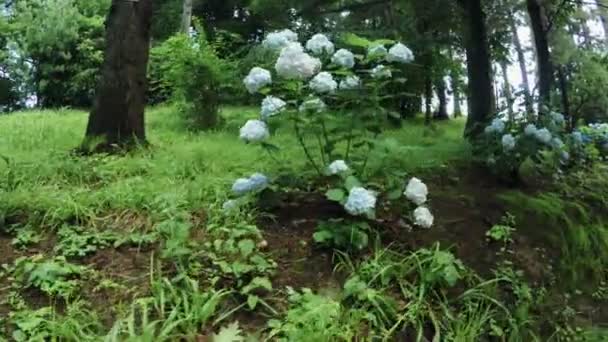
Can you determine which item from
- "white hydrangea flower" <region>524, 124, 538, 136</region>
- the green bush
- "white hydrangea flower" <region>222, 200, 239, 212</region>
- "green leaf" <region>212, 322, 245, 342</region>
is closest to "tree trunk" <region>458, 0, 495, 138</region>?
"white hydrangea flower" <region>524, 124, 538, 136</region>

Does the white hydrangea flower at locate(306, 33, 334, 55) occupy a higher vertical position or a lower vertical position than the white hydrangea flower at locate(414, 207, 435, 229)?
higher

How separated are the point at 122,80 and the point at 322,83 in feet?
6.10

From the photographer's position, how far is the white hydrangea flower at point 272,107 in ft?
10.2

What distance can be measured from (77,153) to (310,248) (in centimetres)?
203

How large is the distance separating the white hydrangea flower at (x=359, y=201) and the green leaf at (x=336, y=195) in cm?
5

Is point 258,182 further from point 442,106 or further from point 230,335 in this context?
point 442,106

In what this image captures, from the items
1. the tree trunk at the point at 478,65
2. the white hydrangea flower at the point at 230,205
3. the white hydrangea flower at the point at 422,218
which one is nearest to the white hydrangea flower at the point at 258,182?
the white hydrangea flower at the point at 230,205

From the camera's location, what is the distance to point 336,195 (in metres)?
2.97

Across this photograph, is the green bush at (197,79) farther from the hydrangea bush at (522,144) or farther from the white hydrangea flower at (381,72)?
the white hydrangea flower at (381,72)

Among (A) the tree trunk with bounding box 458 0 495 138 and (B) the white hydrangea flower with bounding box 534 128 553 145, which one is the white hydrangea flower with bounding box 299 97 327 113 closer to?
(B) the white hydrangea flower with bounding box 534 128 553 145

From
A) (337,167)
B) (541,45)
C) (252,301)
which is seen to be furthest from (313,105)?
(541,45)

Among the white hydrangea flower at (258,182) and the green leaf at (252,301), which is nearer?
the green leaf at (252,301)

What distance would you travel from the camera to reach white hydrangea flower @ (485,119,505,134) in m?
4.20

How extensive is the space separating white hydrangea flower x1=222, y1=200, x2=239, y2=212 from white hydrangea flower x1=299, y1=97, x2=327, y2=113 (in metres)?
0.59
